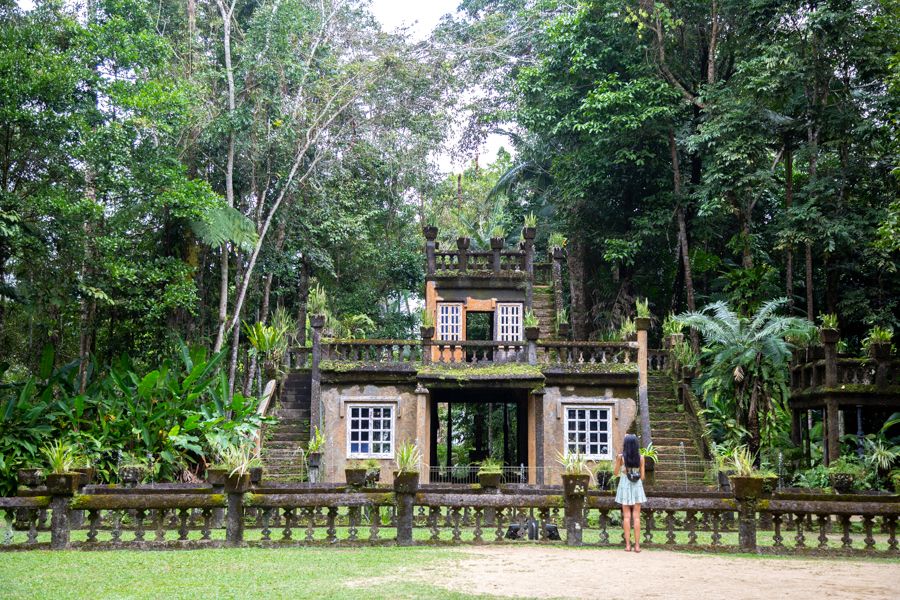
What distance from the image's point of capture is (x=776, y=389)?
2108 centimetres

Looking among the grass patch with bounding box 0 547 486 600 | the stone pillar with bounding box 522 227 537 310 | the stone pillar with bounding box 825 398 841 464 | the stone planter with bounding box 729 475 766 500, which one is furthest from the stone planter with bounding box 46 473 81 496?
the stone pillar with bounding box 522 227 537 310

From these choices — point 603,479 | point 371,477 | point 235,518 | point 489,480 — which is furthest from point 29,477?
point 603,479

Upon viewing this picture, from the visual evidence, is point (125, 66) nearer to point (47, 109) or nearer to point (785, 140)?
point (47, 109)

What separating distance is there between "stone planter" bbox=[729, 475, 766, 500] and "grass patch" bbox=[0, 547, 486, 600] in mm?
3868

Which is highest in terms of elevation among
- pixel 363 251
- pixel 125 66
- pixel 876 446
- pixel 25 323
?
pixel 125 66

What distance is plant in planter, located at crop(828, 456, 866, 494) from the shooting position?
13.9 meters

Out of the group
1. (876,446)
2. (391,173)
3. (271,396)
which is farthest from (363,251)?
(876,446)

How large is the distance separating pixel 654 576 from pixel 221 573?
4506 millimetres

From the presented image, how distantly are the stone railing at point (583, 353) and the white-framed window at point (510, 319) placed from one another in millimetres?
3971

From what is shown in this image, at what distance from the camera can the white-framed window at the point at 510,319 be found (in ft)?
85.6

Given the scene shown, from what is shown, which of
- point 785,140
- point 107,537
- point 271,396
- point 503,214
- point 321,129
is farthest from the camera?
point 503,214

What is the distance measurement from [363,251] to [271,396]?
34.3 ft

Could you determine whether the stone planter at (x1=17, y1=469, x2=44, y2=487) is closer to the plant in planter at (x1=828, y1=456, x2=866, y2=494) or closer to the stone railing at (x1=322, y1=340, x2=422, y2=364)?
the stone railing at (x1=322, y1=340, x2=422, y2=364)

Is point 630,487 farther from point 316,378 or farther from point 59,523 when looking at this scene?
point 316,378
